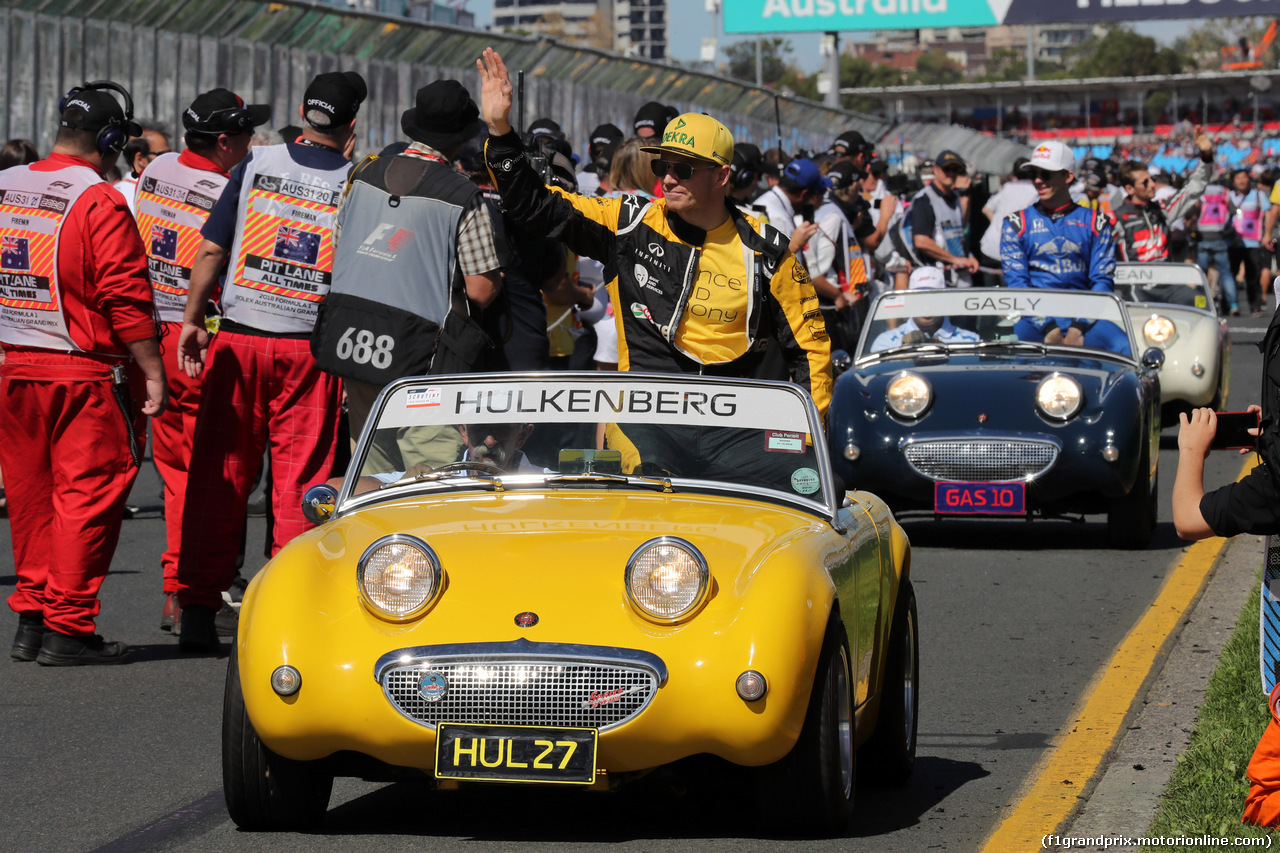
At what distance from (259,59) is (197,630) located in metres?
13.8

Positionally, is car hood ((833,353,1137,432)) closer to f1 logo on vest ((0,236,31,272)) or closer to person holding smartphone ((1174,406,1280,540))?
f1 logo on vest ((0,236,31,272))

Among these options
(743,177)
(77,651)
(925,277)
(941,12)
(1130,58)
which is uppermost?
(1130,58)

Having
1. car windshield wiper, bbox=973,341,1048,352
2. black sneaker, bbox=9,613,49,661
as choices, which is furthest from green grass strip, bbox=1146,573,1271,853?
black sneaker, bbox=9,613,49,661

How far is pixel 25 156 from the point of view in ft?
37.4

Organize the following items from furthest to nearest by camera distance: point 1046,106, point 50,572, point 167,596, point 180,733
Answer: point 1046,106
point 167,596
point 50,572
point 180,733

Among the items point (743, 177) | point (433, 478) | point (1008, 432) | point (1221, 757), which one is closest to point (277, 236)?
point (433, 478)

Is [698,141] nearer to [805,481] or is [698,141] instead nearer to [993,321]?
[805,481]

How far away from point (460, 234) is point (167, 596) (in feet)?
7.20

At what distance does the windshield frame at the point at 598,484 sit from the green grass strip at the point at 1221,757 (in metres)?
1.14

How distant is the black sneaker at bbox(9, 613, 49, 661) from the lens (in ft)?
24.1

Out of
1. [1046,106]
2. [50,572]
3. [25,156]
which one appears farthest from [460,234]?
[1046,106]

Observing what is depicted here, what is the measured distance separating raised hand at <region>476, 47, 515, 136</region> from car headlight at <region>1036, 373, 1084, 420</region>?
4.44m

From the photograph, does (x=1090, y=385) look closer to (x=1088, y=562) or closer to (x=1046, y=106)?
(x=1088, y=562)

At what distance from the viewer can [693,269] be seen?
676cm
